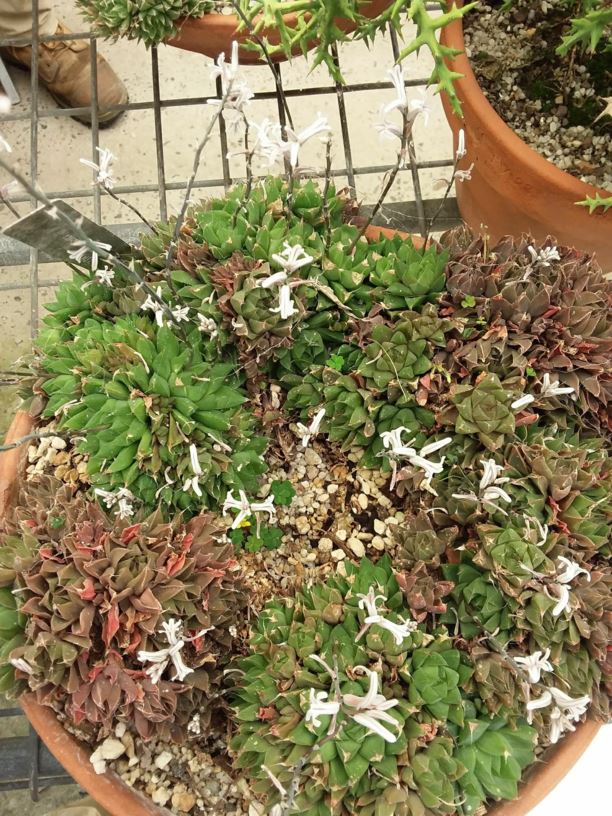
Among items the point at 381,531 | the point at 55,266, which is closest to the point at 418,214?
the point at 381,531

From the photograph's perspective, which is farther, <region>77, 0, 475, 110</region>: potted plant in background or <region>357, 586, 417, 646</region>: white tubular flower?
<region>77, 0, 475, 110</region>: potted plant in background

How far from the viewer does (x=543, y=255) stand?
0.88 metres

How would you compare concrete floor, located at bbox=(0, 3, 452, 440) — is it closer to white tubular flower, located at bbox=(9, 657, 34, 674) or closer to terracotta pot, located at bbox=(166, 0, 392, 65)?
terracotta pot, located at bbox=(166, 0, 392, 65)

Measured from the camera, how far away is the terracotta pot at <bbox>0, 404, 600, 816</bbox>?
0.80 meters

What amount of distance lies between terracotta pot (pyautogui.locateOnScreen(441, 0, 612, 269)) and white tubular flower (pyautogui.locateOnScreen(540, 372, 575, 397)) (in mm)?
277

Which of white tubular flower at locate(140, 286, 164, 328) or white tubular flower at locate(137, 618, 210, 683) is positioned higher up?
white tubular flower at locate(140, 286, 164, 328)

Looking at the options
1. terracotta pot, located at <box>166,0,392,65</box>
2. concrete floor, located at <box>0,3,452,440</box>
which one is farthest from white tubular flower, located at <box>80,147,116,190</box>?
concrete floor, located at <box>0,3,452,440</box>

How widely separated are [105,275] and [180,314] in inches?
5.0

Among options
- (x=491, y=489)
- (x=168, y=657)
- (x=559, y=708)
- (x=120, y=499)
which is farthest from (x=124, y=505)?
(x=559, y=708)

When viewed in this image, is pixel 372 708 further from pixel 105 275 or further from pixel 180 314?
pixel 105 275

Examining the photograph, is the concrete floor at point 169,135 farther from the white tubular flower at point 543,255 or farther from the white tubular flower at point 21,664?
the white tubular flower at point 21,664

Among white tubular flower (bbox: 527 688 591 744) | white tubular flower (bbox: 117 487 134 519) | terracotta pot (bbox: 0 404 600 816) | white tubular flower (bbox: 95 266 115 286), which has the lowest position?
terracotta pot (bbox: 0 404 600 816)

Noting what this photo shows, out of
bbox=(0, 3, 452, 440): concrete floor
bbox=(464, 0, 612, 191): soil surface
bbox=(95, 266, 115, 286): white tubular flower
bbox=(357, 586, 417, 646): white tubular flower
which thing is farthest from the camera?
bbox=(0, 3, 452, 440): concrete floor

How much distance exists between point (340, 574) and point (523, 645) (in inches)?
8.7
